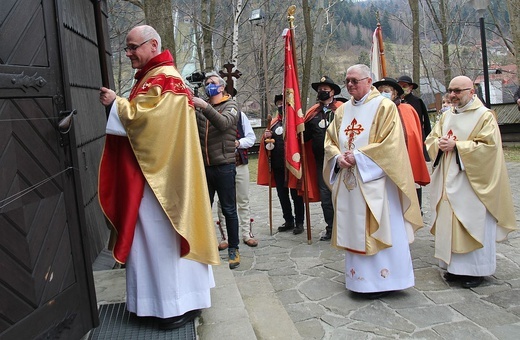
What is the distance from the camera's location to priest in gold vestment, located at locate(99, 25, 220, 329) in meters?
3.23

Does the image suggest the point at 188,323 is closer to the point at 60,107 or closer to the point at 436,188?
the point at 60,107

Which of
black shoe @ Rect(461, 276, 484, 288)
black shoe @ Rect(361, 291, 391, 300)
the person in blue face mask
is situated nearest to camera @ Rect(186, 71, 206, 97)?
the person in blue face mask

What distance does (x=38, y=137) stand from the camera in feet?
8.84

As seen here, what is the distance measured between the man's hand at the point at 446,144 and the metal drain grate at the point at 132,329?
114 inches

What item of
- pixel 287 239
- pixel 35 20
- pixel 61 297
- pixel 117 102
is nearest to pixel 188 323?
pixel 61 297

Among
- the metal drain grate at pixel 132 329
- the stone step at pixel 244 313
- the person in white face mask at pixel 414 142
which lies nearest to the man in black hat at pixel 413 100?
the person in white face mask at pixel 414 142

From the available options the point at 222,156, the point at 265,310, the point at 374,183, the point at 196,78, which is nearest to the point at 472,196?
the point at 374,183

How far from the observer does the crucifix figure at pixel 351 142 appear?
4617 millimetres

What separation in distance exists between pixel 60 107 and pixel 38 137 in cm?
27

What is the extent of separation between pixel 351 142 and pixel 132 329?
8.39ft

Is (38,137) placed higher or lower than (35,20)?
lower

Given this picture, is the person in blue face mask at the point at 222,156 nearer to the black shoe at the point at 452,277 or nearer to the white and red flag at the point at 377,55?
the black shoe at the point at 452,277

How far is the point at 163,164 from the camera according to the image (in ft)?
10.7

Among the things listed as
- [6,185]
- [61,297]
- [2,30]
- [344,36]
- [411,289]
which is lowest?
[411,289]
